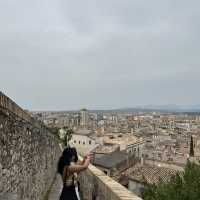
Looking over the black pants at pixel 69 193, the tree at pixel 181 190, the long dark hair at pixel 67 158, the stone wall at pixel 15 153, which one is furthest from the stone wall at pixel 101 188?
the tree at pixel 181 190

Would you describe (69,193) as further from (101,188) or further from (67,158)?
(101,188)

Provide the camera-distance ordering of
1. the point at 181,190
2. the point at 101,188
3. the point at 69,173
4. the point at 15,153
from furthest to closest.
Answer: the point at 181,190 → the point at 101,188 → the point at 15,153 → the point at 69,173

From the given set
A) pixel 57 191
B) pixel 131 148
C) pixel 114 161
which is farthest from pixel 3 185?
pixel 131 148

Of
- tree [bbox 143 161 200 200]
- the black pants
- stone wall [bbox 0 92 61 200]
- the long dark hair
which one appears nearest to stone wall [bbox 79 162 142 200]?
the black pants

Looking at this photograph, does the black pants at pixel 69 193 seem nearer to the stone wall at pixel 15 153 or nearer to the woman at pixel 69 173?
the woman at pixel 69 173

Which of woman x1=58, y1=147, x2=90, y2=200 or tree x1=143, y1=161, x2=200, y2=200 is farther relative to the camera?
tree x1=143, y1=161, x2=200, y2=200

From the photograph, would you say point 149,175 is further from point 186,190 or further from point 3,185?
point 3,185

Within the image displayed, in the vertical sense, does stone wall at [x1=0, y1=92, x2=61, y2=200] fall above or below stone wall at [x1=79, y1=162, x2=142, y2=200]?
above

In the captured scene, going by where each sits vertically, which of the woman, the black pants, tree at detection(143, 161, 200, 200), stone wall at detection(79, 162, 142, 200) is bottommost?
tree at detection(143, 161, 200, 200)

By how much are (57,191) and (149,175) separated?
20.2 metres

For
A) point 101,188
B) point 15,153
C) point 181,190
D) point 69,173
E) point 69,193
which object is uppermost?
point 15,153

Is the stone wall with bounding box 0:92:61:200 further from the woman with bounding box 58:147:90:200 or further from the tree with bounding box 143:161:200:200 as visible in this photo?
the tree with bounding box 143:161:200:200

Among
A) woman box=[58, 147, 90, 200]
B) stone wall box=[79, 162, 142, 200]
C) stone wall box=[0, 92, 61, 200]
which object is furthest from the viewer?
stone wall box=[79, 162, 142, 200]

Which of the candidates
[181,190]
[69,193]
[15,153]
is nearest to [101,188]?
[15,153]
